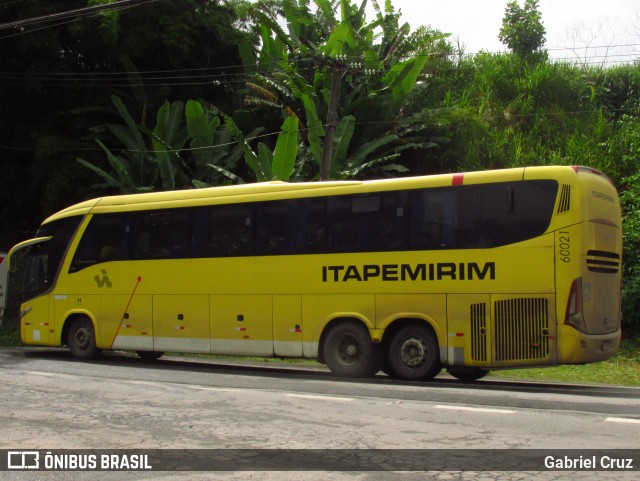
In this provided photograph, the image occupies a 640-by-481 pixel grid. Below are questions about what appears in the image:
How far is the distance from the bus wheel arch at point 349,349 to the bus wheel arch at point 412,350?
0.28m

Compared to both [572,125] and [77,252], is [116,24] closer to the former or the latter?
[77,252]

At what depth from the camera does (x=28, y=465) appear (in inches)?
256

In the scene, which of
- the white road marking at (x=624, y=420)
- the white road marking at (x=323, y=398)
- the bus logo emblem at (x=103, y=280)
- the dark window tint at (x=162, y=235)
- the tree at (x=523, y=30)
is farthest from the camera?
the tree at (x=523, y=30)

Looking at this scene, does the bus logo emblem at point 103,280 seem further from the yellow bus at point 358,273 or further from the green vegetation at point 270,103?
the green vegetation at point 270,103

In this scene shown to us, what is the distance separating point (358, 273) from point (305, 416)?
472 cm

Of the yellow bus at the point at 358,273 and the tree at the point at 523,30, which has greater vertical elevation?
the tree at the point at 523,30

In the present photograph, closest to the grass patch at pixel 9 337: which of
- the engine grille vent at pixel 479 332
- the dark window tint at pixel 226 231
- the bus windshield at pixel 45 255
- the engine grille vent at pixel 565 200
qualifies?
the bus windshield at pixel 45 255

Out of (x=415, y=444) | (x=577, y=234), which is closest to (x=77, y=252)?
(x=577, y=234)

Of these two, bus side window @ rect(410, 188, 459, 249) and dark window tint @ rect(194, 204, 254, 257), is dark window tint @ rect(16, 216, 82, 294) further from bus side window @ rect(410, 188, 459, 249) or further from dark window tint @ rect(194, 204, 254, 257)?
bus side window @ rect(410, 188, 459, 249)

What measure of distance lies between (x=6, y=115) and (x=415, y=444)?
26861mm

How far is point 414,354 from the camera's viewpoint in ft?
41.4

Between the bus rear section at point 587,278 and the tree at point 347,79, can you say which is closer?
the bus rear section at point 587,278

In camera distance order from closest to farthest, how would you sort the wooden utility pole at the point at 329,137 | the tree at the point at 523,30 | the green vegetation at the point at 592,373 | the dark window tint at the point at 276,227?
the dark window tint at the point at 276,227 < the green vegetation at the point at 592,373 < the wooden utility pole at the point at 329,137 < the tree at the point at 523,30

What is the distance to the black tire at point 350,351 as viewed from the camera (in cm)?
1309
